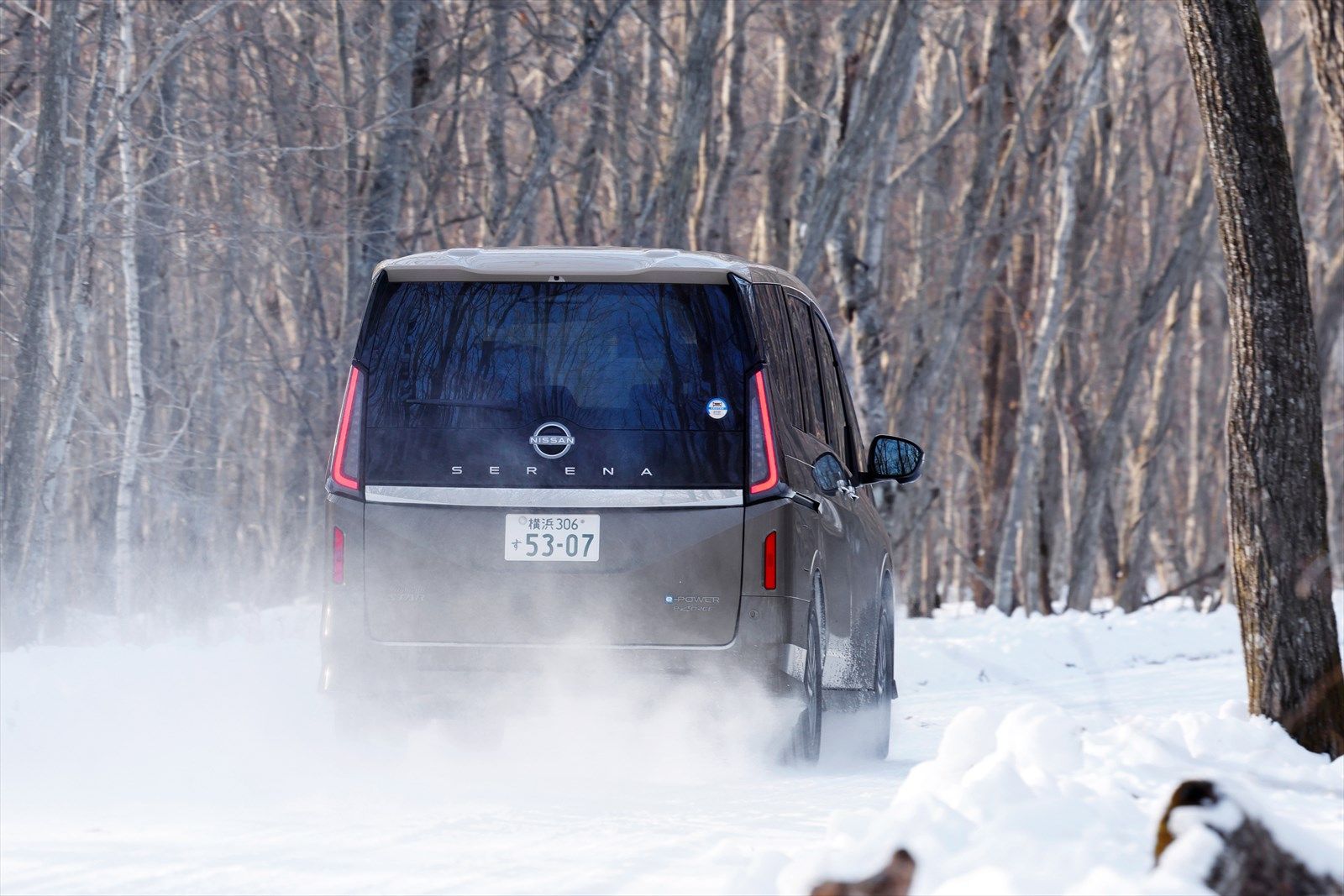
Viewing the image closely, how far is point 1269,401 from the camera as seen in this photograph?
283 inches

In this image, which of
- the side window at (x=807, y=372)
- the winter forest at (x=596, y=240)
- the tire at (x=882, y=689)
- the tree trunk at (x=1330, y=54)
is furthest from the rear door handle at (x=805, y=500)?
the tree trunk at (x=1330, y=54)

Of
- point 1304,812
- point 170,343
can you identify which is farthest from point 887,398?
point 1304,812

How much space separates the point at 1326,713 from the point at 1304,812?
8.42ft

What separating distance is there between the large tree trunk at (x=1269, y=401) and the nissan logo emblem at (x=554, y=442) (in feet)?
8.76

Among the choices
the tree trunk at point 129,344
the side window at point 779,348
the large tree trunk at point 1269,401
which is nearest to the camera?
the side window at point 779,348

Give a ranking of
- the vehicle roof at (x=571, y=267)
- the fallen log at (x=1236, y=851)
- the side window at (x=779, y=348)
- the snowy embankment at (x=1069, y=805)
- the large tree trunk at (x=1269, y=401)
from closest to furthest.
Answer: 1. the fallen log at (x=1236, y=851)
2. the snowy embankment at (x=1069, y=805)
3. the vehicle roof at (x=571, y=267)
4. the side window at (x=779, y=348)
5. the large tree trunk at (x=1269, y=401)

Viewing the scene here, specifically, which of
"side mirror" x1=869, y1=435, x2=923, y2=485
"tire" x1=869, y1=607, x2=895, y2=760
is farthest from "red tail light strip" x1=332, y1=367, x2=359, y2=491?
"tire" x1=869, y1=607, x2=895, y2=760

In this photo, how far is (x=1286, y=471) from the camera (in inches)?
282

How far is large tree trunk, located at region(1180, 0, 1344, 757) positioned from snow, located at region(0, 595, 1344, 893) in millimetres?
377

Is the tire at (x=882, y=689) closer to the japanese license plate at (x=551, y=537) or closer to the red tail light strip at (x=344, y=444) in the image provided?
the japanese license plate at (x=551, y=537)

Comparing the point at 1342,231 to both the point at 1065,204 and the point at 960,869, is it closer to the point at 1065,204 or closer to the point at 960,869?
the point at 1065,204

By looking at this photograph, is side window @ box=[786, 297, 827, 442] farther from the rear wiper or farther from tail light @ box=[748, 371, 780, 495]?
the rear wiper

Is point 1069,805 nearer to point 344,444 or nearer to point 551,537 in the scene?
point 551,537

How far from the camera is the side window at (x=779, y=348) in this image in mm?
6941
